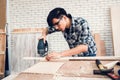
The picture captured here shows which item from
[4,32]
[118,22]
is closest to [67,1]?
[118,22]

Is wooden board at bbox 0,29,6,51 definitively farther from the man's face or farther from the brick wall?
the man's face

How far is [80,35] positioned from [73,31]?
137 mm

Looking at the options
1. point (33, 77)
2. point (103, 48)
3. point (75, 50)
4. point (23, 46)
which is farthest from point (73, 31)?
point (23, 46)

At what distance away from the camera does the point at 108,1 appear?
485 cm

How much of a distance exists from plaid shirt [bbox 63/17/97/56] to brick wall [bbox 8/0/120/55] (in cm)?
256

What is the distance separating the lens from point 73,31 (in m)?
2.41

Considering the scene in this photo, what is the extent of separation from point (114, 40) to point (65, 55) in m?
2.69

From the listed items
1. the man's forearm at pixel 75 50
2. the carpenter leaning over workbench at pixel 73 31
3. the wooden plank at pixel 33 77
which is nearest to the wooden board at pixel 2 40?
the carpenter leaning over workbench at pixel 73 31

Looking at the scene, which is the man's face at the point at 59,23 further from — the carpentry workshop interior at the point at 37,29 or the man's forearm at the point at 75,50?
the carpentry workshop interior at the point at 37,29

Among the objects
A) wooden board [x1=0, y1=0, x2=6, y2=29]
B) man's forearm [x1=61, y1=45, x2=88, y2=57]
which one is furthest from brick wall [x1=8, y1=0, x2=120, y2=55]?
man's forearm [x1=61, y1=45, x2=88, y2=57]

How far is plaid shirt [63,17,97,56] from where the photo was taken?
231 centimetres

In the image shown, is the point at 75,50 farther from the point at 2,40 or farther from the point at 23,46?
the point at 2,40

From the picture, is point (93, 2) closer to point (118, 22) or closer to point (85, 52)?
point (118, 22)

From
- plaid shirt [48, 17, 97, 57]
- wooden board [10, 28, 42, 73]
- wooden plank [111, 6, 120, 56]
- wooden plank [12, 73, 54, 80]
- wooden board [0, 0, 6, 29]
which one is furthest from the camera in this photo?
wooden board [0, 0, 6, 29]
